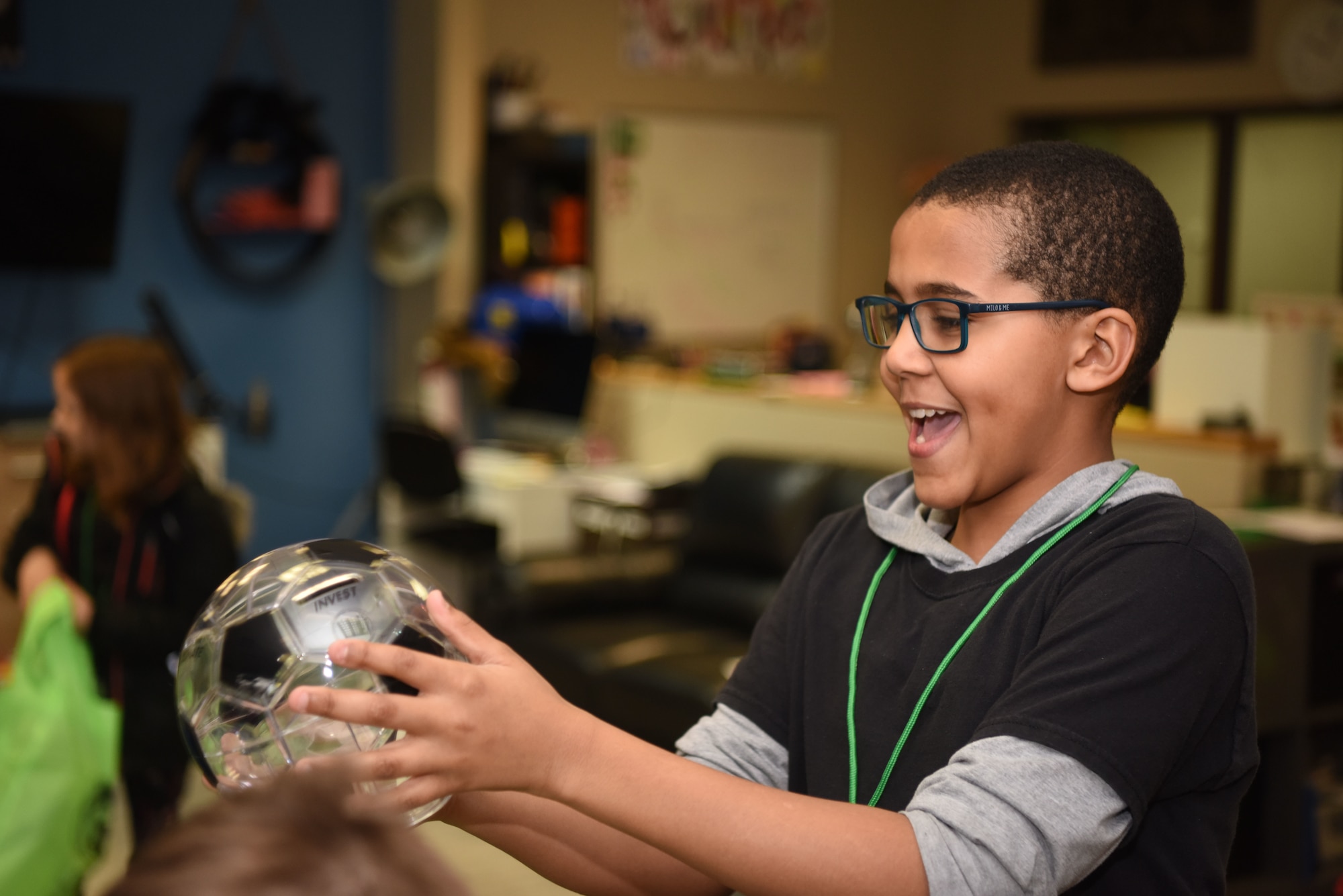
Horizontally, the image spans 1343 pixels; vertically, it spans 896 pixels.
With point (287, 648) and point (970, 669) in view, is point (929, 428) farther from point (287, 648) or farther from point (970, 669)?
point (287, 648)

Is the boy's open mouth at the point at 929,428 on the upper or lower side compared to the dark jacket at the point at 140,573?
upper

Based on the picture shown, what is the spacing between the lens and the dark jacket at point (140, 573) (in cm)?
248

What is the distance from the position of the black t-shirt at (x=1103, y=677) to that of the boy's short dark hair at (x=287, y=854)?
52cm

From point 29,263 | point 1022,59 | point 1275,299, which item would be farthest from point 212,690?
point 1022,59

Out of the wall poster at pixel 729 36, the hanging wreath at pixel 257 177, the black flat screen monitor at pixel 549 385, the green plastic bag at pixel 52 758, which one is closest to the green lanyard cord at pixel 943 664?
the green plastic bag at pixel 52 758

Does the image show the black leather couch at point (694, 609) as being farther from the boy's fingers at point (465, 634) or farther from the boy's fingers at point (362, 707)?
the boy's fingers at point (362, 707)

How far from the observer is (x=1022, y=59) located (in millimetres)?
7832

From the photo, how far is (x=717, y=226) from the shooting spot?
7316 mm

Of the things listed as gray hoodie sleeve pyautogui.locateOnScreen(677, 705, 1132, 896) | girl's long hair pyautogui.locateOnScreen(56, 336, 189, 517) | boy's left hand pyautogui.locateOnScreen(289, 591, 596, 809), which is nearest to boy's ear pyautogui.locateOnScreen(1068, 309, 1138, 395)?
gray hoodie sleeve pyautogui.locateOnScreen(677, 705, 1132, 896)

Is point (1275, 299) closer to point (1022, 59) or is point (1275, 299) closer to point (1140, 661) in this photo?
Result: point (1022, 59)

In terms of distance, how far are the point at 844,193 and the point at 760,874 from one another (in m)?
7.23

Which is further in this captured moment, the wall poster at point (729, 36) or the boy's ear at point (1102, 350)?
the wall poster at point (729, 36)

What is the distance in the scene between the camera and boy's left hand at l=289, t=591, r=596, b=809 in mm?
789

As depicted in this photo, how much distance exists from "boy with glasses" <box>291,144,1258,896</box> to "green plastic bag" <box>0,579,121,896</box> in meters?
1.25
